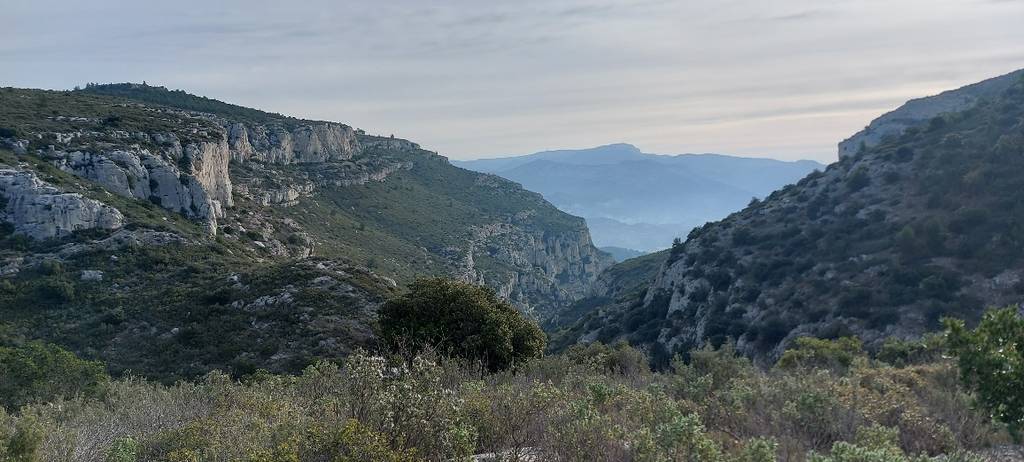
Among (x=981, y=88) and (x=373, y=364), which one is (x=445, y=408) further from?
(x=981, y=88)

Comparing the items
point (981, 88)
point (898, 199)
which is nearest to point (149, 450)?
point (898, 199)

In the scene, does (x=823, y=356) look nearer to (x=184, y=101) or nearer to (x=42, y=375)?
(x=42, y=375)

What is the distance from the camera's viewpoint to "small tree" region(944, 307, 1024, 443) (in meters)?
6.67

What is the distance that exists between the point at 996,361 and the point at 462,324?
1444 cm

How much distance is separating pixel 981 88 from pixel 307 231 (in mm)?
94446

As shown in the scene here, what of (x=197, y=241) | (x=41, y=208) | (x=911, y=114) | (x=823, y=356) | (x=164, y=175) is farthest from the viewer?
(x=911, y=114)

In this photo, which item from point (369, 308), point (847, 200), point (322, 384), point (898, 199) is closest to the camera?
point (322, 384)

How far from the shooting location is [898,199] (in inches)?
1591

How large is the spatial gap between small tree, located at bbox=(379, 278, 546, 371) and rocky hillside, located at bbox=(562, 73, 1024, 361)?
19116 mm

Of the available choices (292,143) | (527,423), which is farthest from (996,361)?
(292,143)

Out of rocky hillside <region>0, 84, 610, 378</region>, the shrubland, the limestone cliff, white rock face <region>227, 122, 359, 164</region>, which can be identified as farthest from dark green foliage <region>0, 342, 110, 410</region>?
white rock face <region>227, 122, 359, 164</region>

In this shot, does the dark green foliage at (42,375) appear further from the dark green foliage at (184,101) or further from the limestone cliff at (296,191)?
the dark green foliage at (184,101)

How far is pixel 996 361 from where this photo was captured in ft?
22.6

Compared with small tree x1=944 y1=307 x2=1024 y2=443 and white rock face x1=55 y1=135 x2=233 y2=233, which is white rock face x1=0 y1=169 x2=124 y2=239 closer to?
white rock face x1=55 y1=135 x2=233 y2=233
